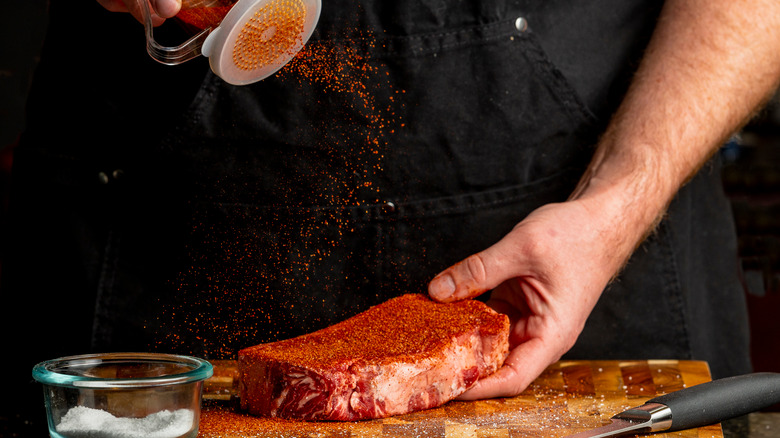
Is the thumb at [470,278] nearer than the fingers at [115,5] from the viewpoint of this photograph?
No

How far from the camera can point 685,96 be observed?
1.87m

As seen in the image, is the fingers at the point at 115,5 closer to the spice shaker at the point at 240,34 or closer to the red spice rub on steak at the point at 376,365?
the spice shaker at the point at 240,34

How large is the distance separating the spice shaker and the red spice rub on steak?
0.51 m

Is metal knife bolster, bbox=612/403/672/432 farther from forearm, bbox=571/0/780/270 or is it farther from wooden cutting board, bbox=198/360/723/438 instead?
forearm, bbox=571/0/780/270

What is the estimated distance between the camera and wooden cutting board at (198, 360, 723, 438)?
1.33 m

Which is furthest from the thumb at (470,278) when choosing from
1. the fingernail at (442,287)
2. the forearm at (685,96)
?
the forearm at (685,96)

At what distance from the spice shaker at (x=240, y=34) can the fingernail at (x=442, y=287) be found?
583 millimetres

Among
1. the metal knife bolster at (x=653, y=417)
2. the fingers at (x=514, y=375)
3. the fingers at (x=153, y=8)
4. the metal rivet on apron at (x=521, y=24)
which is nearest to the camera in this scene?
the fingers at (x=153, y=8)

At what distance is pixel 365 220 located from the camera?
1.78 m

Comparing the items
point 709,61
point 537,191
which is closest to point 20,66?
point 537,191

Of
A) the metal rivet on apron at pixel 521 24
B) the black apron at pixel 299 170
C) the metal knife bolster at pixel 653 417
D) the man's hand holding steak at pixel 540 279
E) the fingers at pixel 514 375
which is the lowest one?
the metal knife bolster at pixel 653 417

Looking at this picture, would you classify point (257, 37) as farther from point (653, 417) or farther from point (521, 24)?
point (653, 417)

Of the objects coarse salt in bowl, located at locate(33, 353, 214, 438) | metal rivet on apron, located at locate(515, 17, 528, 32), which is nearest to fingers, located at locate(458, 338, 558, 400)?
coarse salt in bowl, located at locate(33, 353, 214, 438)

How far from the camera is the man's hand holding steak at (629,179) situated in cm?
161
